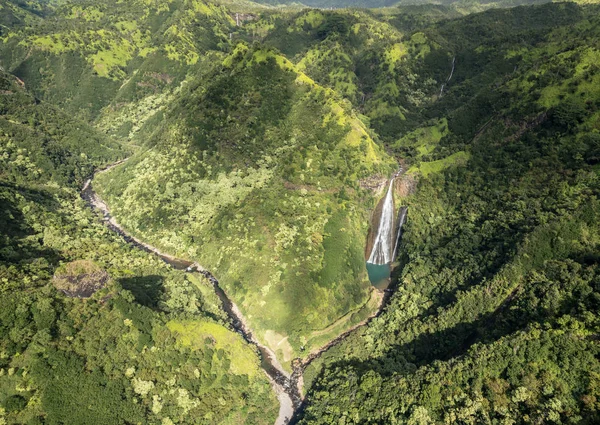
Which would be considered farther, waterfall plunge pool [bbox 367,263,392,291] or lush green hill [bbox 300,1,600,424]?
waterfall plunge pool [bbox 367,263,392,291]

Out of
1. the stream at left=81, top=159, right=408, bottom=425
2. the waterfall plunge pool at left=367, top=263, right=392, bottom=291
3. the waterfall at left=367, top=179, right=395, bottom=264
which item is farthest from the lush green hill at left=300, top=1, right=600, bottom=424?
the waterfall at left=367, top=179, right=395, bottom=264

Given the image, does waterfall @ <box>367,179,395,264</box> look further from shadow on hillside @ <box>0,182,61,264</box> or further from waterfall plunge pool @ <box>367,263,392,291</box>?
shadow on hillside @ <box>0,182,61,264</box>

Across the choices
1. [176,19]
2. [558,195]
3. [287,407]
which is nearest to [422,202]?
[558,195]

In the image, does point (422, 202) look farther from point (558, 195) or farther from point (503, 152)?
point (558, 195)

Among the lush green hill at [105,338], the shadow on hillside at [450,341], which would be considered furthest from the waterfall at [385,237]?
the lush green hill at [105,338]

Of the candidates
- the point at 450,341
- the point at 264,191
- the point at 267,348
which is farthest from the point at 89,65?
the point at 450,341

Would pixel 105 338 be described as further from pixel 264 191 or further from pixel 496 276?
pixel 496 276

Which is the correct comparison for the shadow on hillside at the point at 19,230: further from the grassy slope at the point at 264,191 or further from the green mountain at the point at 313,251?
the grassy slope at the point at 264,191
